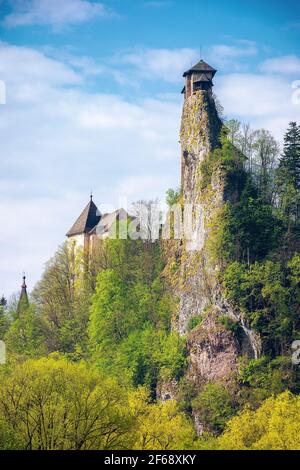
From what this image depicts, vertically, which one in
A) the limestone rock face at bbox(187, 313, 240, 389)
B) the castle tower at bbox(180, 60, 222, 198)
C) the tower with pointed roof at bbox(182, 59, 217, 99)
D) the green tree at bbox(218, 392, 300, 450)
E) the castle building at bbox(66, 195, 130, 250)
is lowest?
the green tree at bbox(218, 392, 300, 450)

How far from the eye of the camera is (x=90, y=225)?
96.9m

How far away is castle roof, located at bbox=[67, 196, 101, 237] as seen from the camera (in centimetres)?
9644

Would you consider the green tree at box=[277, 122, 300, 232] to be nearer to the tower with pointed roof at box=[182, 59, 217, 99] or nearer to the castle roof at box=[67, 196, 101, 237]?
the tower with pointed roof at box=[182, 59, 217, 99]

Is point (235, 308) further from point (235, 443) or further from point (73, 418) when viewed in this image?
point (73, 418)

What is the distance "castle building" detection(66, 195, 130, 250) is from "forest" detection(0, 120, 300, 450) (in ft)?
10.1

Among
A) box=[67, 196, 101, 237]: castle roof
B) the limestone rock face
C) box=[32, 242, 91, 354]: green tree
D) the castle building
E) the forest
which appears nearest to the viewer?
the forest

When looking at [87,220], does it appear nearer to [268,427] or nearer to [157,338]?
[157,338]

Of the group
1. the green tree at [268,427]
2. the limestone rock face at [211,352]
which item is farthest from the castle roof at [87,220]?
the green tree at [268,427]

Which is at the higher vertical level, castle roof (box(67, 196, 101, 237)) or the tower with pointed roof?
the tower with pointed roof

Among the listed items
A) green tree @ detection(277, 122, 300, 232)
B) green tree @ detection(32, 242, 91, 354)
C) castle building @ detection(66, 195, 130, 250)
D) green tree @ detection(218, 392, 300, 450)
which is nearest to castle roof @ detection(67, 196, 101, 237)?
castle building @ detection(66, 195, 130, 250)

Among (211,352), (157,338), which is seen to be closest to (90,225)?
(157,338)

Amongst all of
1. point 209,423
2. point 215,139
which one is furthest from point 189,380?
point 215,139

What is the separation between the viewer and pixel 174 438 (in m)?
53.1

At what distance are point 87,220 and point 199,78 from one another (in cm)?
2472
